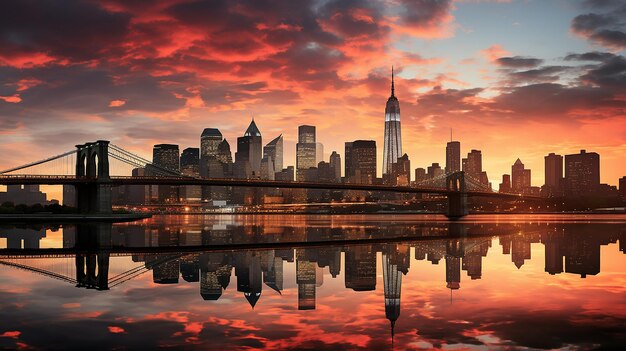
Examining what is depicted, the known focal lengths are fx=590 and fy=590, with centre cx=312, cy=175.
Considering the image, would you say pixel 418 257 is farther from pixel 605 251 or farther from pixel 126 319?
pixel 126 319

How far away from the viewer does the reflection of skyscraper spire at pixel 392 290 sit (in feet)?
43.5

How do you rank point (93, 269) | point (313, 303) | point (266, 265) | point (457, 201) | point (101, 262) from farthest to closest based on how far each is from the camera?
point (457, 201) → point (101, 262) → point (266, 265) → point (93, 269) → point (313, 303)

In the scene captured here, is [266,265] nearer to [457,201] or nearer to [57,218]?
[57,218]

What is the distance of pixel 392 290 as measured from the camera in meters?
17.4

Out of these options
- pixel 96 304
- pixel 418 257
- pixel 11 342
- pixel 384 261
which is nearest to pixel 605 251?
pixel 418 257

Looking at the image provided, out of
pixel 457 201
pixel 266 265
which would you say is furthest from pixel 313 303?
pixel 457 201

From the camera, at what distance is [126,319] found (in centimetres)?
1274

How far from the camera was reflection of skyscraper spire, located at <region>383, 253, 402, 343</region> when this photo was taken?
1327 centimetres

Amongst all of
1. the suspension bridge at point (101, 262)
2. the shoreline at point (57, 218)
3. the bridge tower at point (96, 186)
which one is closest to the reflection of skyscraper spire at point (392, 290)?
the suspension bridge at point (101, 262)

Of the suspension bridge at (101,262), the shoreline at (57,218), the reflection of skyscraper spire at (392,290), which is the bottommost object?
the shoreline at (57,218)

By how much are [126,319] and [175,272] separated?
369 inches

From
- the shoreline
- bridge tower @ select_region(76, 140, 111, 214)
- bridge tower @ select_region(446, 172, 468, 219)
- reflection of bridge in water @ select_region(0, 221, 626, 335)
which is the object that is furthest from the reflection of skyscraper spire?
bridge tower @ select_region(446, 172, 468, 219)

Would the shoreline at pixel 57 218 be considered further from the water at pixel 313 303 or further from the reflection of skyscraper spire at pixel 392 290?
the reflection of skyscraper spire at pixel 392 290

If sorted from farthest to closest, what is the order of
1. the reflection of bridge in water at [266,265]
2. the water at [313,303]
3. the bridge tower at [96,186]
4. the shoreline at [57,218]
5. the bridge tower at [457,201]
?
the bridge tower at [457,201]
the bridge tower at [96,186]
the shoreline at [57,218]
the reflection of bridge in water at [266,265]
the water at [313,303]
